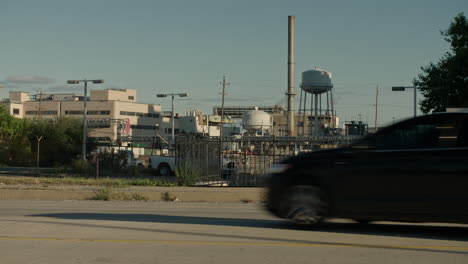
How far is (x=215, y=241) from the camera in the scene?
9086 millimetres

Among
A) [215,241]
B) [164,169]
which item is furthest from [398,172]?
[164,169]

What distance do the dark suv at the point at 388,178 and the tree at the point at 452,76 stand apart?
39298mm

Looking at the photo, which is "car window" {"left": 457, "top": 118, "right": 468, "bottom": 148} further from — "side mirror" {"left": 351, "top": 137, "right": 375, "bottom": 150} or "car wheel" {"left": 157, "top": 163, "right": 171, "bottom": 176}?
"car wheel" {"left": 157, "top": 163, "right": 171, "bottom": 176}

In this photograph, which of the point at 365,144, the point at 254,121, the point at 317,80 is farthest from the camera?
the point at 254,121

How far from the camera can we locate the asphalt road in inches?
308

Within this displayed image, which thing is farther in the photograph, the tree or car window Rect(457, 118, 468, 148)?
the tree

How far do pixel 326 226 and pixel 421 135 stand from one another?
2348 millimetres

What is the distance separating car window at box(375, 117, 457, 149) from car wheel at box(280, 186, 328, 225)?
1224mm

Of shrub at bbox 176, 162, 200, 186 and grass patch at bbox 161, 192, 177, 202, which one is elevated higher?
shrub at bbox 176, 162, 200, 186

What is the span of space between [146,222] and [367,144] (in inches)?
169

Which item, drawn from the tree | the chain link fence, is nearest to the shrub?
the chain link fence

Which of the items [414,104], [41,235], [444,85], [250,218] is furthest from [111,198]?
[444,85]

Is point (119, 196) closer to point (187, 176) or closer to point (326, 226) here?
point (187, 176)

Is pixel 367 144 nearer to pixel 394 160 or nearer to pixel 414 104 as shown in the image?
pixel 394 160
